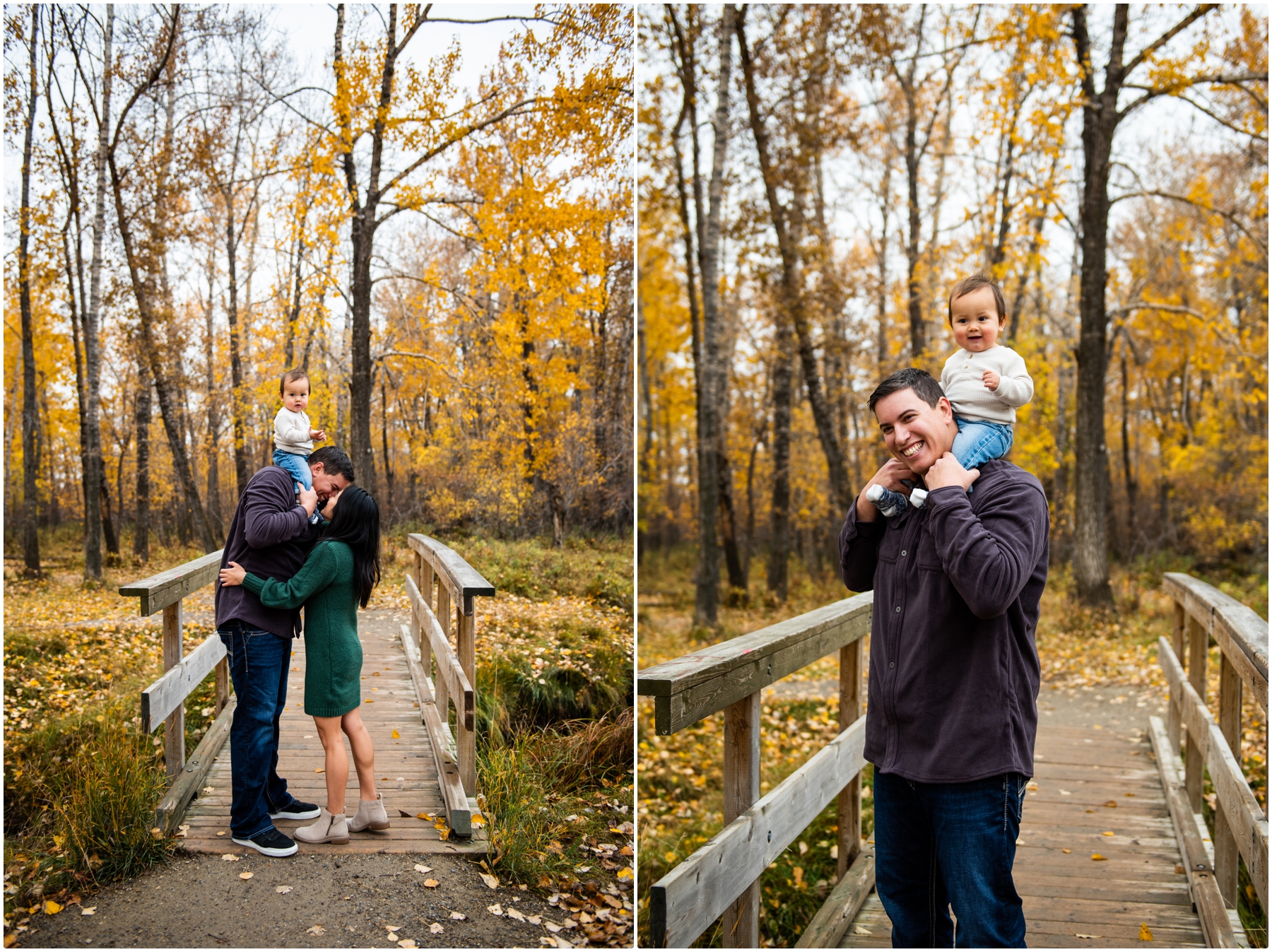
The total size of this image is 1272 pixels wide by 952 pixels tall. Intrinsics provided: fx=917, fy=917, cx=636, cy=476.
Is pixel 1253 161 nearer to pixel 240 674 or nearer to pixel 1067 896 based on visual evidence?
pixel 1067 896

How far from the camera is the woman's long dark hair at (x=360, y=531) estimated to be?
350 cm

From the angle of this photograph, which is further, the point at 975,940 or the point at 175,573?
the point at 175,573

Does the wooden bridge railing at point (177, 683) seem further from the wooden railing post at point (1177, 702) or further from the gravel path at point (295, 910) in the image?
the wooden railing post at point (1177, 702)

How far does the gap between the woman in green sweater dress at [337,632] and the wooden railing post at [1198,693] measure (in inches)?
133

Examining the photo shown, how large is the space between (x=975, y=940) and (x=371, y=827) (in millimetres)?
2339

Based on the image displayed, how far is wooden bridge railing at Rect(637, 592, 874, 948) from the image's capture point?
6.76 feet

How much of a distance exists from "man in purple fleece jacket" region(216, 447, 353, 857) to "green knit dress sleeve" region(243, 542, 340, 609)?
58 millimetres

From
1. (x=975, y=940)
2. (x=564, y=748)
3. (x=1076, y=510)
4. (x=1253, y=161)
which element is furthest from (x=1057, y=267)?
(x=975, y=940)

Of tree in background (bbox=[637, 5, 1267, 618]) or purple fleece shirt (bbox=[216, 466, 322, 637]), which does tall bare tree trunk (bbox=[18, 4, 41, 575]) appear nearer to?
purple fleece shirt (bbox=[216, 466, 322, 637])

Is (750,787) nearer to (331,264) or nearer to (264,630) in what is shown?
(264,630)

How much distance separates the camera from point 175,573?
3.83 metres

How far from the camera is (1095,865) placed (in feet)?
12.0

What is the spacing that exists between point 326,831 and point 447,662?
81 centimetres

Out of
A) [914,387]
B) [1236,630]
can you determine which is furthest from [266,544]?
[1236,630]
